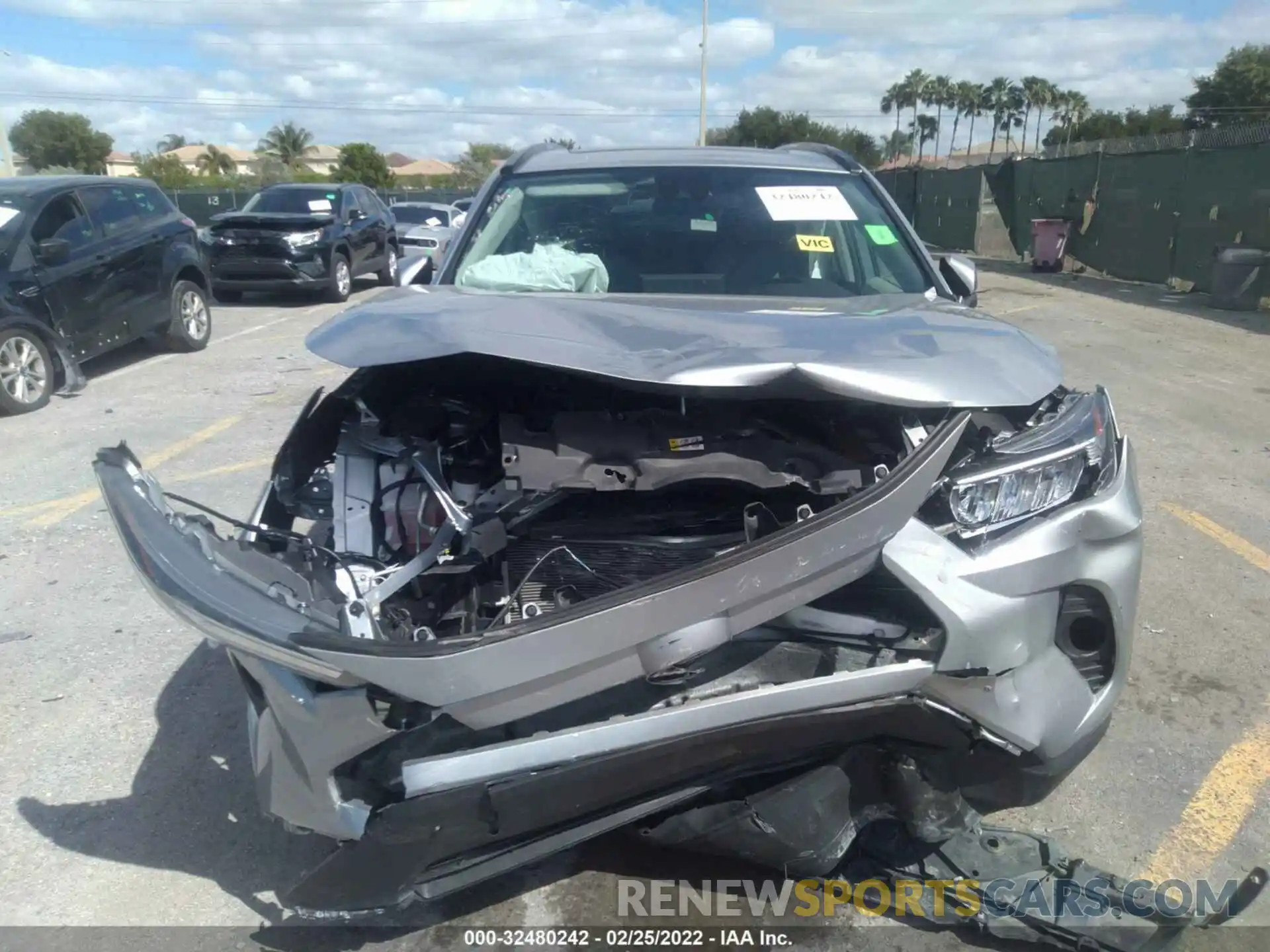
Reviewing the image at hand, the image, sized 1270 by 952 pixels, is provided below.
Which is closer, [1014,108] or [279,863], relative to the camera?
[279,863]

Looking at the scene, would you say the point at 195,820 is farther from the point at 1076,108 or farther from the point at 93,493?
the point at 1076,108

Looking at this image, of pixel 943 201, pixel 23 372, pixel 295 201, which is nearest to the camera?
pixel 23 372

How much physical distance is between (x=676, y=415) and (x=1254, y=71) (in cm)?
5517

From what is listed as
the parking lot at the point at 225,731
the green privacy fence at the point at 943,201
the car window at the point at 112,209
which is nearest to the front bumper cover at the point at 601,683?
the parking lot at the point at 225,731

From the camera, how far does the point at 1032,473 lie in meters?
2.37

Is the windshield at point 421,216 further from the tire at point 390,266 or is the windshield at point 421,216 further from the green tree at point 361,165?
the green tree at point 361,165

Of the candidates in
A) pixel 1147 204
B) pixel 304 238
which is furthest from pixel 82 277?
pixel 1147 204

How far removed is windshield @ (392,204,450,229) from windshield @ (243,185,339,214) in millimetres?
5344

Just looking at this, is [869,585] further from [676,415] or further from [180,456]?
[180,456]

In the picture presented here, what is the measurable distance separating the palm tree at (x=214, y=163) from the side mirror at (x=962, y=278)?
80666 millimetres

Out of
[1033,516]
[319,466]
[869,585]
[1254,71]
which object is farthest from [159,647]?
[1254,71]

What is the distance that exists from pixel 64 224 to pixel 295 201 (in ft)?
20.9

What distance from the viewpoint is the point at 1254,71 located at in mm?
46094

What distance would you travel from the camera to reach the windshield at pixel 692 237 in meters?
3.65
